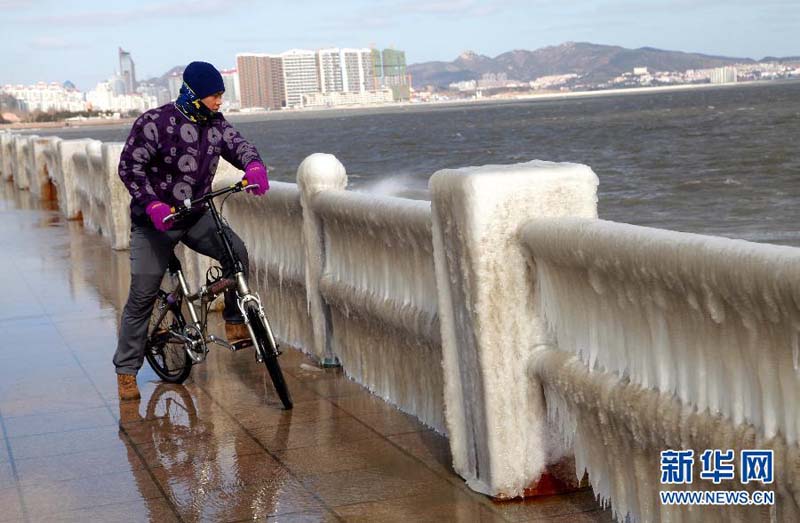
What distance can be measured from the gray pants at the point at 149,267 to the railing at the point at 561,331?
0.64 metres

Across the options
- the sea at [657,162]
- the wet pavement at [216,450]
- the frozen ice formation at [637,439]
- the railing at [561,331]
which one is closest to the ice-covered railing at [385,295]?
the railing at [561,331]

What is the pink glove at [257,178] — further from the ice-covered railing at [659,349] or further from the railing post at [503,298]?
A: the ice-covered railing at [659,349]

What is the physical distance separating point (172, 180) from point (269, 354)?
112 centimetres

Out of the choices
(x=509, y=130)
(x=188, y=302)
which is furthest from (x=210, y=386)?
(x=509, y=130)

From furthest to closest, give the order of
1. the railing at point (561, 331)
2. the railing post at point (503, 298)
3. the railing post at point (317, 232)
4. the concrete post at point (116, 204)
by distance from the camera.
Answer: the concrete post at point (116, 204), the railing post at point (317, 232), the railing post at point (503, 298), the railing at point (561, 331)

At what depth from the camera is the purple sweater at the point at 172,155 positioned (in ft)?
23.4

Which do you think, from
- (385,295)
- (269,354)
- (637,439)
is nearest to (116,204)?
(269,354)

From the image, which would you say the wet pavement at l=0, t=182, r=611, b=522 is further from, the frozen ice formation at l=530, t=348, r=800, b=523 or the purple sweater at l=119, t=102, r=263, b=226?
the purple sweater at l=119, t=102, r=263, b=226

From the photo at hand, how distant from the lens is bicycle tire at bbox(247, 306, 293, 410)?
6953mm

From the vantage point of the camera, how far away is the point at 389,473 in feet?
18.6

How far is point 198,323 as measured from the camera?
7672mm

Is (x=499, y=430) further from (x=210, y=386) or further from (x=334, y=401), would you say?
(x=210, y=386)

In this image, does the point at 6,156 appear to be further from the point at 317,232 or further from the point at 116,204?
the point at 317,232

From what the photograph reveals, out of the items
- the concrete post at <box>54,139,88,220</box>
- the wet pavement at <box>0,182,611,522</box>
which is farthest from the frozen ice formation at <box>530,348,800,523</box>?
the concrete post at <box>54,139,88,220</box>
